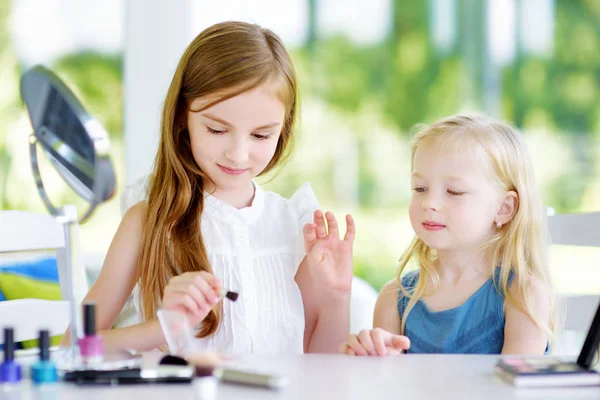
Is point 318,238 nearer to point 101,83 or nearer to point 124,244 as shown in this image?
point 124,244

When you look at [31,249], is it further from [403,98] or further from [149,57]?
[403,98]

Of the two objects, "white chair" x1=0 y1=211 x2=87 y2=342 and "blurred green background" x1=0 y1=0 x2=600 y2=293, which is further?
"blurred green background" x1=0 y1=0 x2=600 y2=293

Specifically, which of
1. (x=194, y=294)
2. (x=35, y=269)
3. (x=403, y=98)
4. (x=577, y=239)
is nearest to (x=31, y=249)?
(x=194, y=294)

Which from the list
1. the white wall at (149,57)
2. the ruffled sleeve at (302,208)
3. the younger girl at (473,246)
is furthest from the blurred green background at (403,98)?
the younger girl at (473,246)

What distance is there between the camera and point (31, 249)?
148 cm

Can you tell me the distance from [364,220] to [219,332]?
2.59 metres

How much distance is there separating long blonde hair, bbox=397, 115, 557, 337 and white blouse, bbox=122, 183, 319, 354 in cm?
21

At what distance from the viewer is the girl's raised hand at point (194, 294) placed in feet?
3.24

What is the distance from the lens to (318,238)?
133cm

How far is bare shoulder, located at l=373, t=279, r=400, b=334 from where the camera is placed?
145 centimetres

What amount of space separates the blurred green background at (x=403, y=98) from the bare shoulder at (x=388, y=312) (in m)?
2.32

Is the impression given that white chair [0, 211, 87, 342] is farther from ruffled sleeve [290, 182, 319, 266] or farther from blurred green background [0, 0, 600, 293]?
blurred green background [0, 0, 600, 293]

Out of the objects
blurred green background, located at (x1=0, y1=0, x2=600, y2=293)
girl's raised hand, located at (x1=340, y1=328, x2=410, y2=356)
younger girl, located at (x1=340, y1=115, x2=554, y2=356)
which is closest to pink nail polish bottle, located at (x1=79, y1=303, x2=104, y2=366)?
girl's raised hand, located at (x1=340, y1=328, x2=410, y2=356)

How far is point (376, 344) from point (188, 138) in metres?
0.57
